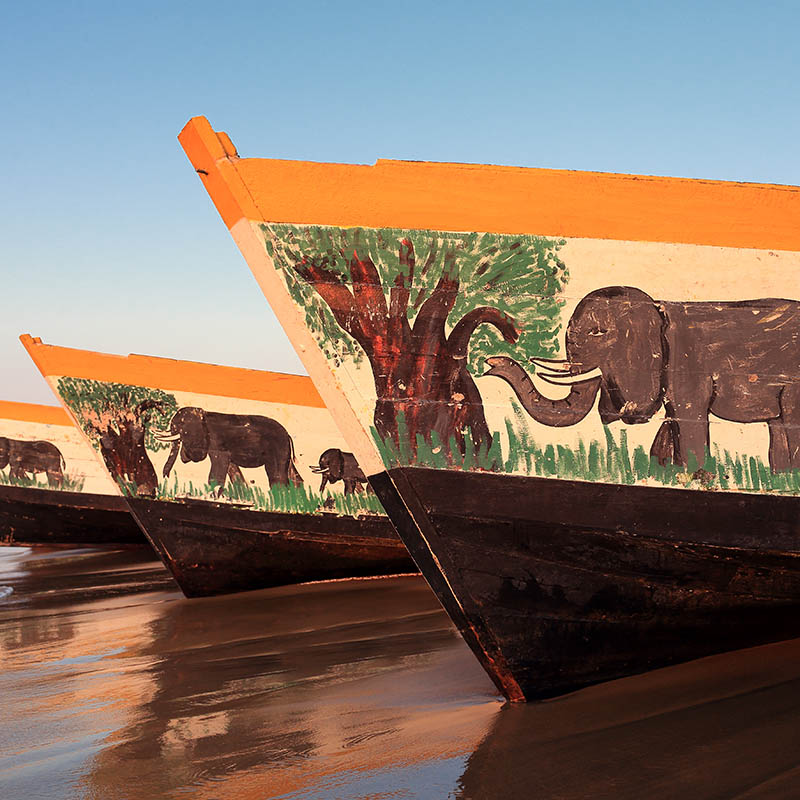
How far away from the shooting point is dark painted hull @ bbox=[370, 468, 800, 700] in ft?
11.2

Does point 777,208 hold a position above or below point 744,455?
above

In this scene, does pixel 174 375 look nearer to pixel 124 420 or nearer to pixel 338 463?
pixel 124 420

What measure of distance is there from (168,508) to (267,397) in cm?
135

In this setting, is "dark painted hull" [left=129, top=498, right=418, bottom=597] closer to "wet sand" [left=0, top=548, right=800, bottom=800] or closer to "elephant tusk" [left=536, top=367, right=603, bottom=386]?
"wet sand" [left=0, top=548, right=800, bottom=800]

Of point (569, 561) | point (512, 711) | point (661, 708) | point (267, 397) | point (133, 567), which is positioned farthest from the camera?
point (133, 567)

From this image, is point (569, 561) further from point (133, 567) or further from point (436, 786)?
point (133, 567)

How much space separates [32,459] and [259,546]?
5988 millimetres

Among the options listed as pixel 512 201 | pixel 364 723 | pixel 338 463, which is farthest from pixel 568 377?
pixel 338 463

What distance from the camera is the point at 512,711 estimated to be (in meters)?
3.24

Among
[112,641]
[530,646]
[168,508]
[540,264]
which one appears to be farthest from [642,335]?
[168,508]

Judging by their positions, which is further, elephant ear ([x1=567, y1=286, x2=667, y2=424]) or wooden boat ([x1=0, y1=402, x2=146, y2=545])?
wooden boat ([x1=0, y1=402, x2=146, y2=545])

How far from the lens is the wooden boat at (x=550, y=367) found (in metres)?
3.44

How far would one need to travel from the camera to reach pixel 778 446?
3467mm


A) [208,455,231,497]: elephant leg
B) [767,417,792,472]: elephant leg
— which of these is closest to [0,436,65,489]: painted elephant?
[208,455,231,497]: elephant leg
